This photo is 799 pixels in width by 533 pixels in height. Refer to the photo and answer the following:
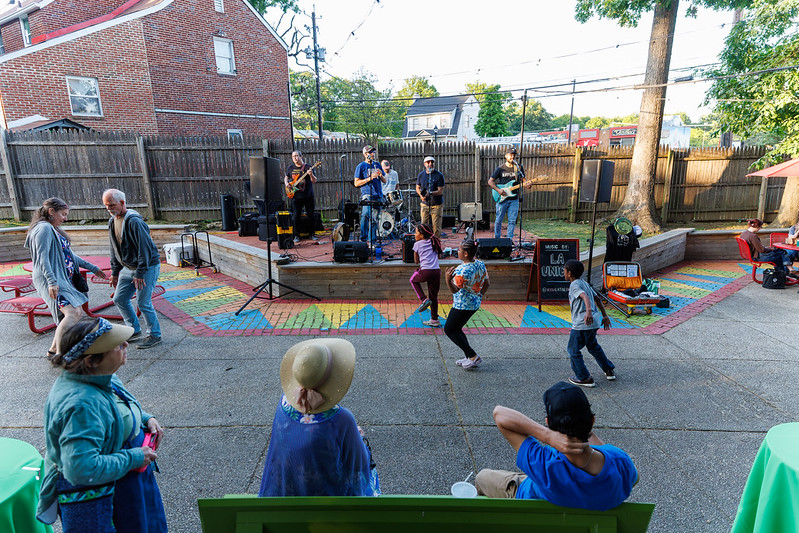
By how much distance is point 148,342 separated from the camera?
571cm

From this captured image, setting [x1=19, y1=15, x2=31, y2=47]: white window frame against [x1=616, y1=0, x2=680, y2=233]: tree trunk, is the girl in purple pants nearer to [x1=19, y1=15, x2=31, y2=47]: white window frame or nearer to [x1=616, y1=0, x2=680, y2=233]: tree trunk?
[x1=616, y1=0, x2=680, y2=233]: tree trunk

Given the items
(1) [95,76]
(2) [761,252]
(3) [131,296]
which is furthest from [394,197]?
(1) [95,76]

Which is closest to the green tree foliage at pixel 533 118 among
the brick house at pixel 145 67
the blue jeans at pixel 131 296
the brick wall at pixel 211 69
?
the brick wall at pixel 211 69

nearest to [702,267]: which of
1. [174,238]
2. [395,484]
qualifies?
[395,484]

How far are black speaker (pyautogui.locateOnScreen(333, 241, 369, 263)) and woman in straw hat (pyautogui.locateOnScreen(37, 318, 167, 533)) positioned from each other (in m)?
5.68

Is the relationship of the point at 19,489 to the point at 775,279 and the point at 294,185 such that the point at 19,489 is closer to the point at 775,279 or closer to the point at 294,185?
the point at 294,185

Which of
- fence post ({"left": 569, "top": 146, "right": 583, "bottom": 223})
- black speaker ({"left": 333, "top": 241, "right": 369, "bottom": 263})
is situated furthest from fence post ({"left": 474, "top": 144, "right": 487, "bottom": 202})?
black speaker ({"left": 333, "top": 241, "right": 369, "bottom": 263})

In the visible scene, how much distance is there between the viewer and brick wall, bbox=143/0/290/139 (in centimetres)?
1802

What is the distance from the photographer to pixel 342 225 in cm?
977

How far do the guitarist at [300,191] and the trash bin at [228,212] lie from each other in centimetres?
228

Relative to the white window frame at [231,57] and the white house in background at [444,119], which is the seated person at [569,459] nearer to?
the white window frame at [231,57]

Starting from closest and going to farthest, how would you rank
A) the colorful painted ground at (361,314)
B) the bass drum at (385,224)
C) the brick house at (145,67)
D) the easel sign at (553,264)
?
the colorful painted ground at (361,314) → the easel sign at (553,264) → the bass drum at (385,224) → the brick house at (145,67)

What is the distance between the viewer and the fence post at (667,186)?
13.4 metres

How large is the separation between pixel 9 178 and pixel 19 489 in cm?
1388
